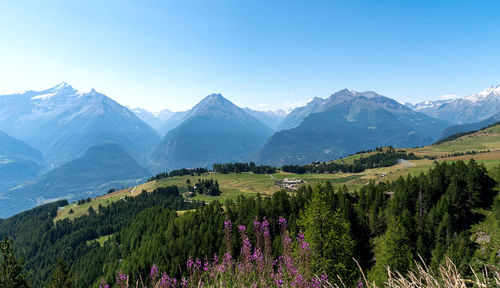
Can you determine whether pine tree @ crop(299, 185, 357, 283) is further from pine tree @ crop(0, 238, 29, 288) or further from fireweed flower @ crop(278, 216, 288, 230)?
pine tree @ crop(0, 238, 29, 288)

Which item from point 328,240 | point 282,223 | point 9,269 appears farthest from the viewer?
point 9,269

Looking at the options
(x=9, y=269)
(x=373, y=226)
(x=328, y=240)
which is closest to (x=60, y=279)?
(x=9, y=269)

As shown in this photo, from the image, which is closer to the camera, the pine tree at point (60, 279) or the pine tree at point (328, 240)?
the pine tree at point (328, 240)

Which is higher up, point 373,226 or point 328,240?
point 328,240

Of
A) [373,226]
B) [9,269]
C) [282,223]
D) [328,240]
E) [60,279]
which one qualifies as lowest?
[373,226]

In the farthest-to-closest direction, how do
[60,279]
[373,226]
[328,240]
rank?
[373,226], [60,279], [328,240]

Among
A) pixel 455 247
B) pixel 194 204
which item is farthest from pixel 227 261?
pixel 194 204

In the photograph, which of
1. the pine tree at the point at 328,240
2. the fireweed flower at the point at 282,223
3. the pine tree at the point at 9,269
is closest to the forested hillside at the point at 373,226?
the pine tree at the point at 328,240

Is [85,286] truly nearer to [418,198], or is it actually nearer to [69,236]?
[69,236]

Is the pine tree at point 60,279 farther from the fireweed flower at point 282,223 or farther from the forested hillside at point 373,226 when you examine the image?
the fireweed flower at point 282,223

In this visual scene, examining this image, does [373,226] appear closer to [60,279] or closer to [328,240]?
[328,240]

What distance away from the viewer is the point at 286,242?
12.4 meters

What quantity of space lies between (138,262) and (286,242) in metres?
95.4

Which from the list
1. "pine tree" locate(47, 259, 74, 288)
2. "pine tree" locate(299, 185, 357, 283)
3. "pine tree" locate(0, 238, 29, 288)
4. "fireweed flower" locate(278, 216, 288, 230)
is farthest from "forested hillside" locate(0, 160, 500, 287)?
"pine tree" locate(0, 238, 29, 288)
